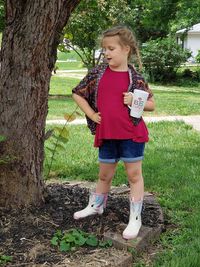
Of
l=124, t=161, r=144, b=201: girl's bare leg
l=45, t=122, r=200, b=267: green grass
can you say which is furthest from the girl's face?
l=45, t=122, r=200, b=267: green grass

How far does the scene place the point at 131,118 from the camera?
3578 mm

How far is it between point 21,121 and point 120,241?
3.64 ft

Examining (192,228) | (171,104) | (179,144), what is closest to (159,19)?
(171,104)

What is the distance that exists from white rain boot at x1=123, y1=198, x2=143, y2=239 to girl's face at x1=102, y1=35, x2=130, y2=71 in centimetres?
97

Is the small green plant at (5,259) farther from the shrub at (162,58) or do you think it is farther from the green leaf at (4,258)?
the shrub at (162,58)

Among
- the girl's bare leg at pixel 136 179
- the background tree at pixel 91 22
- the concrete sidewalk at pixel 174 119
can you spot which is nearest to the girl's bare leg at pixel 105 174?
the girl's bare leg at pixel 136 179

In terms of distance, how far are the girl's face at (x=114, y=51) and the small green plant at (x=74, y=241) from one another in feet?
3.84

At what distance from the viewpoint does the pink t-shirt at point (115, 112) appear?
3551mm

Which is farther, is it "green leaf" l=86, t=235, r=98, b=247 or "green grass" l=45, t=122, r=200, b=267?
"green grass" l=45, t=122, r=200, b=267

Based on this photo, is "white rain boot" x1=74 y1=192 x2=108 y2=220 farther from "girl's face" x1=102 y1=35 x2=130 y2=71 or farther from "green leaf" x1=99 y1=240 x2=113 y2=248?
"girl's face" x1=102 y1=35 x2=130 y2=71

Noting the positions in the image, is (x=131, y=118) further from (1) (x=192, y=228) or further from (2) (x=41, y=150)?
(1) (x=192, y=228)

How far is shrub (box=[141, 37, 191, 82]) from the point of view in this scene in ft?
80.1

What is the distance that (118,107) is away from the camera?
11.7 feet

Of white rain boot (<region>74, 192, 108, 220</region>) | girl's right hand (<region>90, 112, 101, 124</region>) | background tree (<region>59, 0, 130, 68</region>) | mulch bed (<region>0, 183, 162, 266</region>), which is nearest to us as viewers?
mulch bed (<region>0, 183, 162, 266</region>)
